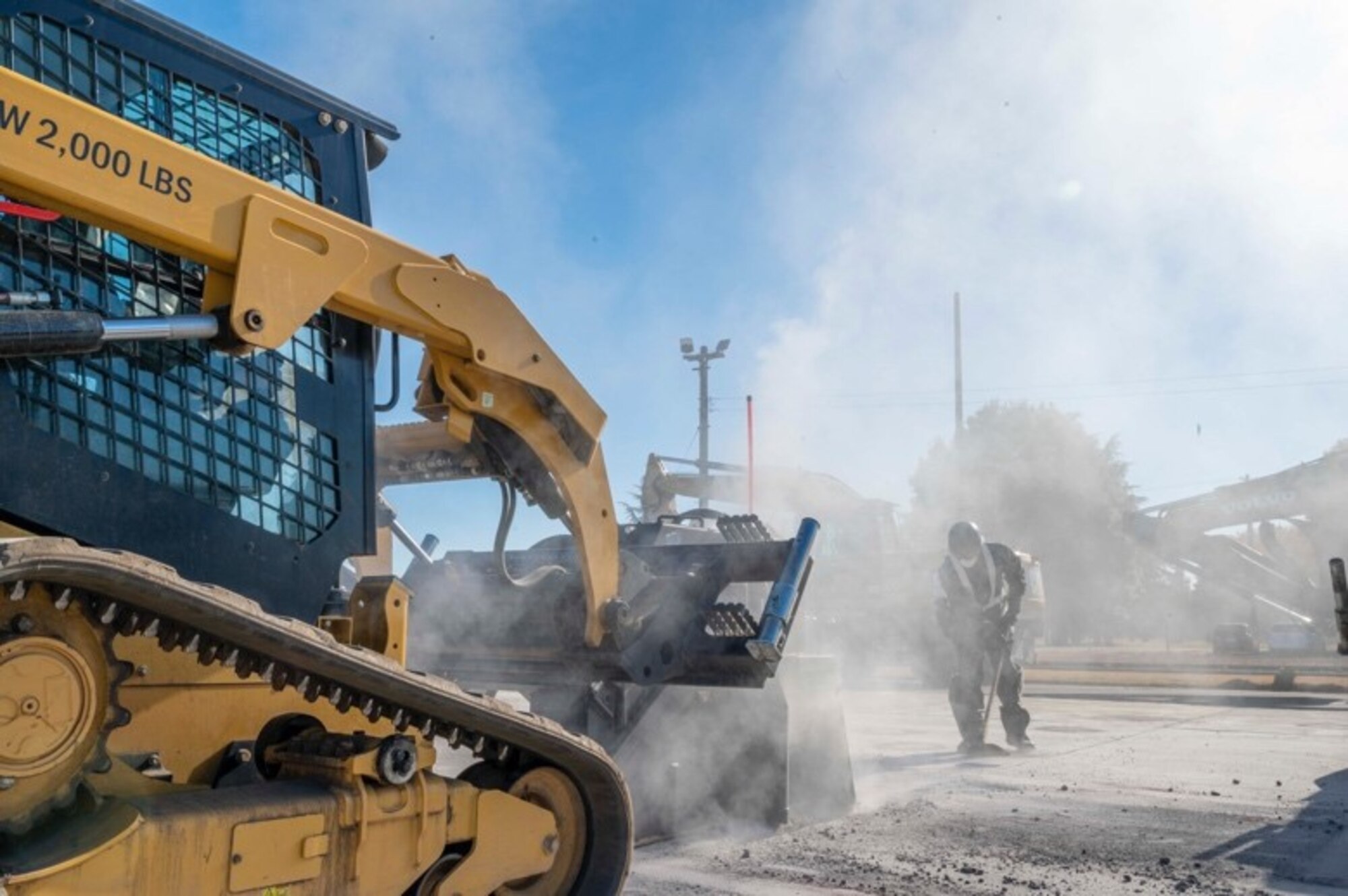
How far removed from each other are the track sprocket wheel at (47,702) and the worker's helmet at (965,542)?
8.58 meters

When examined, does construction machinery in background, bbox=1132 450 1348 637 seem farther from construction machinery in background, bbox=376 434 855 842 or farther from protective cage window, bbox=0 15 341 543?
protective cage window, bbox=0 15 341 543

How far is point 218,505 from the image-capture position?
10.9 feet

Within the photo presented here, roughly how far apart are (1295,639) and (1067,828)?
75.4ft

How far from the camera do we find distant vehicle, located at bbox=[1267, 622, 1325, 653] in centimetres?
2577

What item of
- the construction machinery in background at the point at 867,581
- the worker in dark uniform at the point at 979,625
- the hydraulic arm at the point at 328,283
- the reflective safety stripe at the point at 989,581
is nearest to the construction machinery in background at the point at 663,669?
the hydraulic arm at the point at 328,283

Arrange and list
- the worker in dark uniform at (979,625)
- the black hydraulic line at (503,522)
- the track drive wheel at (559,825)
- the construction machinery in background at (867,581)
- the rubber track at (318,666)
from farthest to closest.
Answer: the construction machinery in background at (867,581), the worker in dark uniform at (979,625), the black hydraulic line at (503,522), the track drive wheel at (559,825), the rubber track at (318,666)

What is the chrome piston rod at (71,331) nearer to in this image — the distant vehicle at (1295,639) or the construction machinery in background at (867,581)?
the construction machinery in background at (867,581)

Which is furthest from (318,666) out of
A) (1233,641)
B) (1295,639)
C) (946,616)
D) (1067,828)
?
(1295,639)

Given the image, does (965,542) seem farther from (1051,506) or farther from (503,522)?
(1051,506)

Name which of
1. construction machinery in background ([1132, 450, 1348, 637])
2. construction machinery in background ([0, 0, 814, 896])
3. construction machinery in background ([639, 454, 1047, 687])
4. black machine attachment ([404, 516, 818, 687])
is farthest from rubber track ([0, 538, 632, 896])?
construction machinery in background ([1132, 450, 1348, 637])

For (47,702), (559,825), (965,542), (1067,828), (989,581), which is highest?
(965,542)

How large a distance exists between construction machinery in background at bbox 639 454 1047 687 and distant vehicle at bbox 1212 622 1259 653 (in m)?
3.82

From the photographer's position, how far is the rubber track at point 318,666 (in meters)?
2.45

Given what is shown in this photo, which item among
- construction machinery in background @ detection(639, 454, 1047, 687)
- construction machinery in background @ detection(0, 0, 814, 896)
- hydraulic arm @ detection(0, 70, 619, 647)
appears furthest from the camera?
construction machinery in background @ detection(639, 454, 1047, 687)
